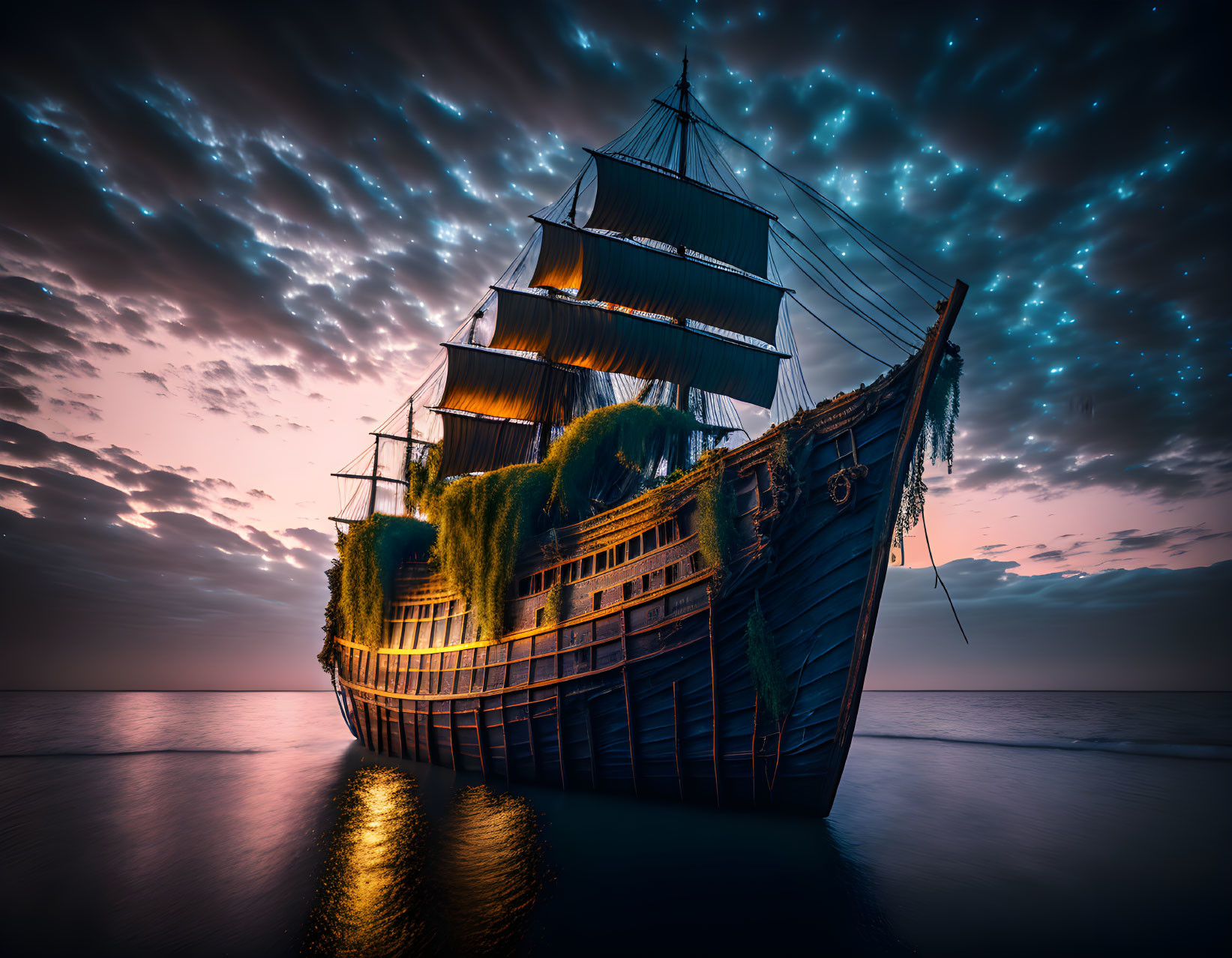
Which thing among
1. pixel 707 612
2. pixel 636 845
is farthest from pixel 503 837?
pixel 707 612

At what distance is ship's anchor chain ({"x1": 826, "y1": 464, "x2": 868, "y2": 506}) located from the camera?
775 cm

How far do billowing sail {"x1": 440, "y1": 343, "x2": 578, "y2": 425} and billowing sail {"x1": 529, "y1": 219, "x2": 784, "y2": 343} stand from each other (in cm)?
441

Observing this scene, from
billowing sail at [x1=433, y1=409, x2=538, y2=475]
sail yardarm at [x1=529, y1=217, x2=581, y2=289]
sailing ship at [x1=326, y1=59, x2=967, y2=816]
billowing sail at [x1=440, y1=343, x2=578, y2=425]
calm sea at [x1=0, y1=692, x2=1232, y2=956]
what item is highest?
sail yardarm at [x1=529, y1=217, x2=581, y2=289]

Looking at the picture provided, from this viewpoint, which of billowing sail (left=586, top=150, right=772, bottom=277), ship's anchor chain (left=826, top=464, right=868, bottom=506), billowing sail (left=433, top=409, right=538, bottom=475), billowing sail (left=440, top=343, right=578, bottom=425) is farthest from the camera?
billowing sail (left=433, top=409, right=538, bottom=475)

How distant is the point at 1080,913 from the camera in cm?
623

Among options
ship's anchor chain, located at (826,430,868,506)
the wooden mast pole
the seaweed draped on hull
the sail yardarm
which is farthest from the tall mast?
ship's anchor chain, located at (826,430,868,506)

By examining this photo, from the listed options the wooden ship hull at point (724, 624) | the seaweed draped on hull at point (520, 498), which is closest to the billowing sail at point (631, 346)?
the seaweed draped on hull at point (520, 498)

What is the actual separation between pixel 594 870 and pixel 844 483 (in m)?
6.72

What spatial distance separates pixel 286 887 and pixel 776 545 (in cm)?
861

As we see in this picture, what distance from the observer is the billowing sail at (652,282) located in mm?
19938

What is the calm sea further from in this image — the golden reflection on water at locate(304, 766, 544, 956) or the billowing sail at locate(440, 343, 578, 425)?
the billowing sail at locate(440, 343, 578, 425)

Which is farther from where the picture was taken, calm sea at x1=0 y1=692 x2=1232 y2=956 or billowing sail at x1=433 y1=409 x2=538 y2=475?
billowing sail at x1=433 y1=409 x2=538 y2=475

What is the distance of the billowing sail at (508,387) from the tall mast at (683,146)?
6209mm

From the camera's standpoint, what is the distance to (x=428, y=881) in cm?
689
